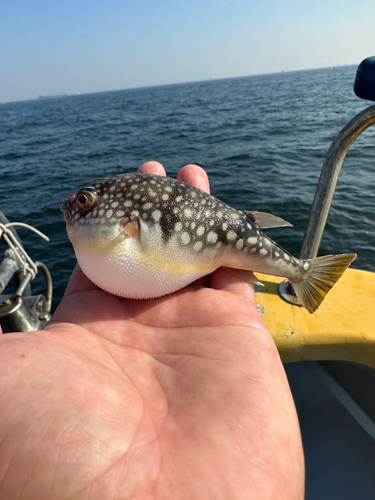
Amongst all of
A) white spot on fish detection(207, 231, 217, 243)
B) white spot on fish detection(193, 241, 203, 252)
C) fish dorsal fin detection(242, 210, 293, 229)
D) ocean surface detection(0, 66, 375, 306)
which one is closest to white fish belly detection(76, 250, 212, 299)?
white spot on fish detection(193, 241, 203, 252)

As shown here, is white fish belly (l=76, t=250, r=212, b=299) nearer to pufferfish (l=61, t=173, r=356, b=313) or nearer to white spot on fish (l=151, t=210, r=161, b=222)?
pufferfish (l=61, t=173, r=356, b=313)

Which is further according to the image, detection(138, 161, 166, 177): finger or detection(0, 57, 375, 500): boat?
detection(138, 161, 166, 177): finger

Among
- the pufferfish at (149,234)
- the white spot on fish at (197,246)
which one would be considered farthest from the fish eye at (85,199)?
the white spot on fish at (197,246)

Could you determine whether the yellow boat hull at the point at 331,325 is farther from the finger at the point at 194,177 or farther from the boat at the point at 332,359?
the finger at the point at 194,177

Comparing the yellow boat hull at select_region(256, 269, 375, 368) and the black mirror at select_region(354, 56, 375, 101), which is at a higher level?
the black mirror at select_region(354, 56, 375, 101)

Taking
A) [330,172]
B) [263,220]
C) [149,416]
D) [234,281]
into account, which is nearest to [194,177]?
[263,220]

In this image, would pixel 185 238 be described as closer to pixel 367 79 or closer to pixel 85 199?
pixel 85 199
